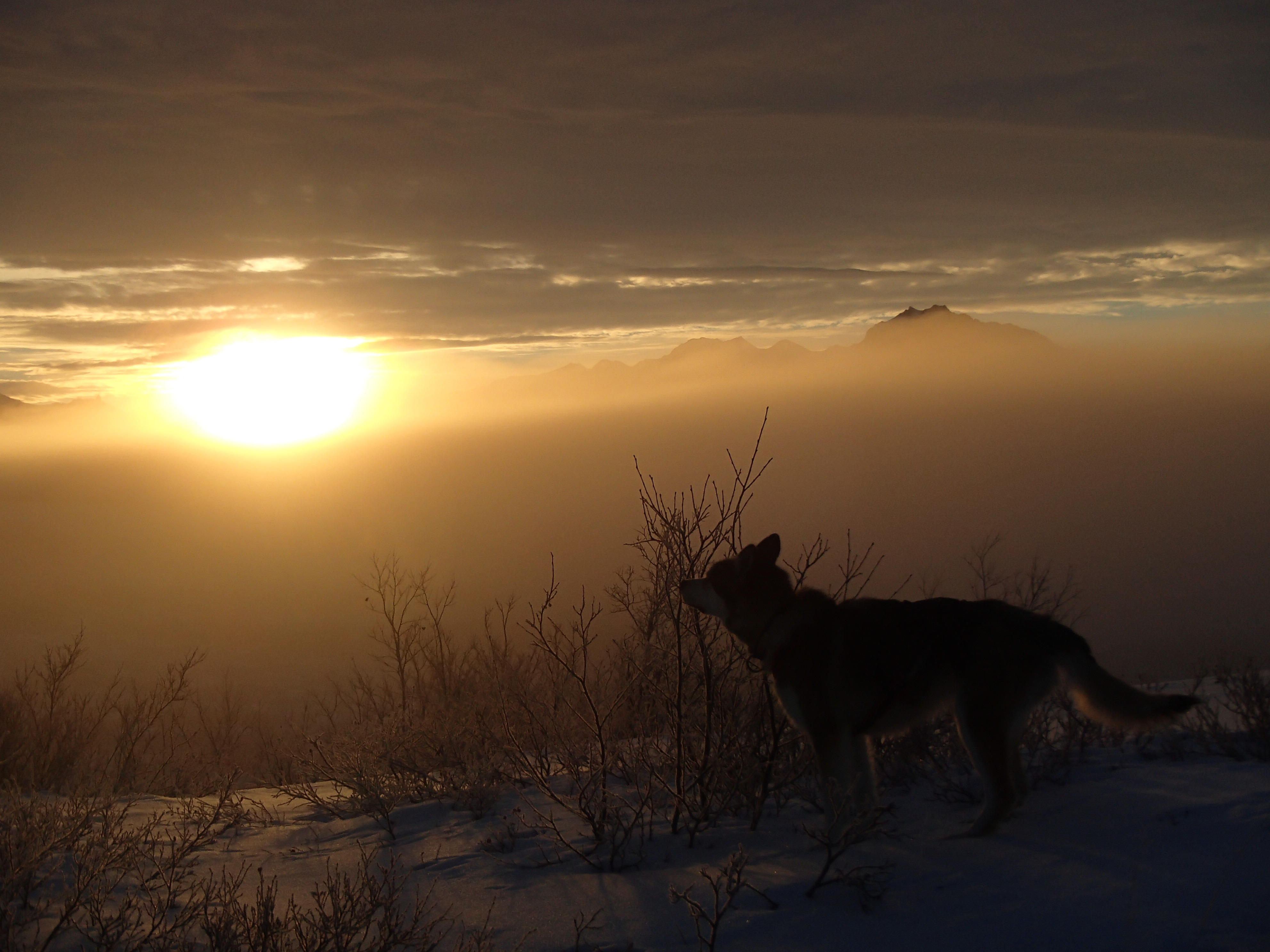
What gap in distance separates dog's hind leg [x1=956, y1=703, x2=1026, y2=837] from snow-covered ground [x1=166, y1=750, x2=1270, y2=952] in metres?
0.14

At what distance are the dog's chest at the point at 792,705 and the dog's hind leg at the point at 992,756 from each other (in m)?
0.84

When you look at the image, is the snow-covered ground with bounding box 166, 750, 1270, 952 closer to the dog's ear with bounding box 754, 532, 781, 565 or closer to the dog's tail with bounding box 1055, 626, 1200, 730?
the dog's tail with bounding box 1055, 626, 1200, 730

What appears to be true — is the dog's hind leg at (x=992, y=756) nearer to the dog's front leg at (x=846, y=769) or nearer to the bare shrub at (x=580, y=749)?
the dog's front leg at (x=846, y=769)

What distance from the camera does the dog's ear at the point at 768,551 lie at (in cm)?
487

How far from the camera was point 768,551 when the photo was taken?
4938 millimetres

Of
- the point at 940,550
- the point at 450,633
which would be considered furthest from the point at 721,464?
the point at 450,633

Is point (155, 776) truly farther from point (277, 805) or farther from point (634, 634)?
point (634, 634)

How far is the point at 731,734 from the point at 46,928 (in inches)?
150

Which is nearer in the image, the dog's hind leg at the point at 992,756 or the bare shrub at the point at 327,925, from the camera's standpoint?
the bare shrub at the point at 327,925

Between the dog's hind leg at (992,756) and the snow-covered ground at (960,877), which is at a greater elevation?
the dog's hind leg at (992,756)

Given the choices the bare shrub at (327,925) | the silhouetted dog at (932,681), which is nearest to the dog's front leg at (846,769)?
the silhouetted dog at (932,681)

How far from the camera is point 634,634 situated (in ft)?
22.8

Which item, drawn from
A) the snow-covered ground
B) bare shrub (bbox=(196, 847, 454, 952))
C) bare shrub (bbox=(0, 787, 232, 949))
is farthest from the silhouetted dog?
bare shrub (bbox=(0, 787, 232, 949))

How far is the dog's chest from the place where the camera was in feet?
15.1
